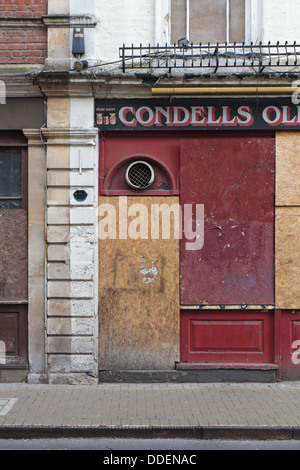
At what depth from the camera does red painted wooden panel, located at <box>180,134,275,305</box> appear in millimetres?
7773

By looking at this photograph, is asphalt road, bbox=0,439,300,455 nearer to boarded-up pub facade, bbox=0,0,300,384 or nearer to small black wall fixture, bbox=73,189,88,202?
boarded-up pub facade, bbox=0,0,300,384

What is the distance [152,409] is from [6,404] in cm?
198

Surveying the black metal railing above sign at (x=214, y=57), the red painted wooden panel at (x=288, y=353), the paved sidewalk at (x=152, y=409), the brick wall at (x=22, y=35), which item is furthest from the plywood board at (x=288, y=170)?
the brick wall at (x=22, y=35)

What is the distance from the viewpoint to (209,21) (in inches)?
316

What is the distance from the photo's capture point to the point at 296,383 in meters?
7.67

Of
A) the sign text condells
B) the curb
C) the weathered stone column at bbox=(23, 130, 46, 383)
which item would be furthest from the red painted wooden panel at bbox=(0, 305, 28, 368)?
the sign text condells

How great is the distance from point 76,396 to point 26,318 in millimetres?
1575

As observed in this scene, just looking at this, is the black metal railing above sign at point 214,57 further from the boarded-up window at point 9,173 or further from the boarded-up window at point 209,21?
the boarded-up window at point 9,173

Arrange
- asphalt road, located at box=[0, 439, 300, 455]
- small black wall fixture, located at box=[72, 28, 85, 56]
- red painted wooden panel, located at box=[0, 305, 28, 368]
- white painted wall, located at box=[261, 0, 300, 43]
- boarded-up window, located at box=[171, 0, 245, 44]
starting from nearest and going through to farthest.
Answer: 1. asphalt road, located at box=[0, 439, 300, 455]
2. small black wall fixture, located at box=[72, 28, 85, 56]
3. white painted wall, located at box=[261, 0, 300, 43]
4. red painted wooden panel, located at box=[0, 305, 28, 368]
5. boarded-up window, located at box=[171, 0, 245, 44]

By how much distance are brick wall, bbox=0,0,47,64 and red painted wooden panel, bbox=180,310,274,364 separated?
15.5 ft

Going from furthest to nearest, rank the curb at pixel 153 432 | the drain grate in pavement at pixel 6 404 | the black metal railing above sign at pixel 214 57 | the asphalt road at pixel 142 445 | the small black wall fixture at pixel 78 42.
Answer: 1. the small black wall fixture at pixel 78 42
2. the black metal railing above sign at pixel 214 57
3. the drain grate in pavement at pixel 6 404
4. the curb at pixel 153 432
5. the asphalt road at pixel 142 445

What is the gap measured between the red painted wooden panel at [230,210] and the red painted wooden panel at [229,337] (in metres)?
0.42

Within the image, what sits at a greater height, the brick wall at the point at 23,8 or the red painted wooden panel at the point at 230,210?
the brick wall at the point at 23,8

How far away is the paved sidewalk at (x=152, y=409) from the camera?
5.86 meters
